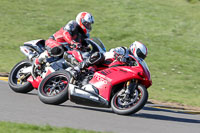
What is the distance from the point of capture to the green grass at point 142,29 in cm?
1275

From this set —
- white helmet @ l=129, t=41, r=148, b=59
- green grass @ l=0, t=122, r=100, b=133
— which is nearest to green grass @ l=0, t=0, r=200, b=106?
white helmet @ l=129, t=41, r=148, b=59

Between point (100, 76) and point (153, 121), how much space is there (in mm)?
1256

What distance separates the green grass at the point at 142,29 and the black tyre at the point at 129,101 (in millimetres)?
3011

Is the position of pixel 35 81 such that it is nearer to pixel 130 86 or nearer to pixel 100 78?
pixel 100 78

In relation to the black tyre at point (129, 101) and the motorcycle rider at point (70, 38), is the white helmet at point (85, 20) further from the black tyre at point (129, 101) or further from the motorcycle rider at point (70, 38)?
the black tyre at point (129, 101)

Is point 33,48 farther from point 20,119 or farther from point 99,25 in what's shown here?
point 99,25

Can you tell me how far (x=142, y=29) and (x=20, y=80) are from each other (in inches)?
434

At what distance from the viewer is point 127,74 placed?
293 inches

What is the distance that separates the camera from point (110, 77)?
24.8ft

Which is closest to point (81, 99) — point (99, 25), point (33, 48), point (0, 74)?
point (33, 48)

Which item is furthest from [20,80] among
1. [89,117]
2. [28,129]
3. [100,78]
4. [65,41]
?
[28,129]

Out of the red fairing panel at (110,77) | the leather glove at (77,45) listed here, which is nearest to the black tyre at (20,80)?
the leather glove at (77,45)

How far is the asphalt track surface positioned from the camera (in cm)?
632

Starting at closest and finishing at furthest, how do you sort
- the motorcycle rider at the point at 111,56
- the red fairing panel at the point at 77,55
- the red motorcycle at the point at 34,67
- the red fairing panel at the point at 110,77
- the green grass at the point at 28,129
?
1. the green grass at the point at 28,129
2. the red fairing panel at the point at 110,77
3. the motorcycle rider at the point at 111,56
4. the red fairing panel at the point at 77,55
5. the red motorcycle at the point at 34,67
